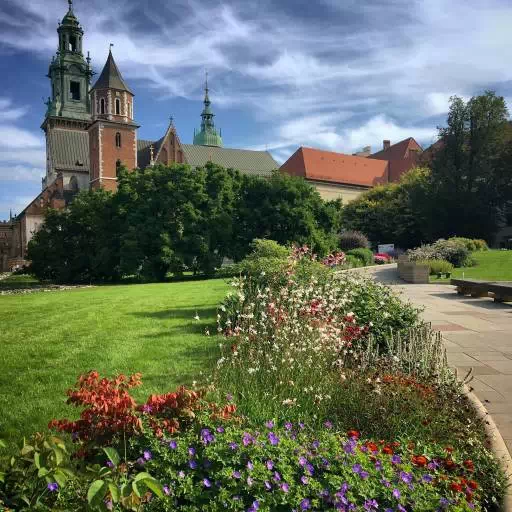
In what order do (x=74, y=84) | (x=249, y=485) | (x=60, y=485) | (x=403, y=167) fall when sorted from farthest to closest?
(x=74, y=84) < (x=403, y=167) < (x=249, y=485) < (x=60, y=485)

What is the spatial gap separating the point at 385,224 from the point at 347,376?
46648mm

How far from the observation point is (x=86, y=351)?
7309 mm

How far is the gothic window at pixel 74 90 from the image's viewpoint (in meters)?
85.7

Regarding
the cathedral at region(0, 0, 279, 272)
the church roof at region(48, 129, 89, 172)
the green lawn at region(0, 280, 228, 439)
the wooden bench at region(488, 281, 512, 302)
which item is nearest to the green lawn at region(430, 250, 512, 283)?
the wooden bench at region(488, 281, 512, 302)

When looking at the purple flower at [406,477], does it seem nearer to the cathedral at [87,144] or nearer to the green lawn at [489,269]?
the green lawn at [489,269]

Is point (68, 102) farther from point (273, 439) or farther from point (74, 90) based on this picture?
point (273, 439)

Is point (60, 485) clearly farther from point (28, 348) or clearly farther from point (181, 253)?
point (181, 253)

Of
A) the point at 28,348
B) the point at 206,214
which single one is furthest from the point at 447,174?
the point at 28,348

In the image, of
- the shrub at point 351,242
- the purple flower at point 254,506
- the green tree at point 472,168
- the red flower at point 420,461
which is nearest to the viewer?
the purple flower at point 254,506

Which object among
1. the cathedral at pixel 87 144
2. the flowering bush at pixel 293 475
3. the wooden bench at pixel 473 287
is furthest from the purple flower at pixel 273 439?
the cathedral at pixel 87 144

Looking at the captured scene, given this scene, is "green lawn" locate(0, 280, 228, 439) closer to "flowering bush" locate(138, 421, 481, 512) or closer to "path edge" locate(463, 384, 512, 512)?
"flowering bush" locate(138, 421, 481, 512)

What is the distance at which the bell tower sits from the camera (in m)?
78.8

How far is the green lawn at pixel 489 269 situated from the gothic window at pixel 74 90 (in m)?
76.0

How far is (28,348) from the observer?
7.65 metres
